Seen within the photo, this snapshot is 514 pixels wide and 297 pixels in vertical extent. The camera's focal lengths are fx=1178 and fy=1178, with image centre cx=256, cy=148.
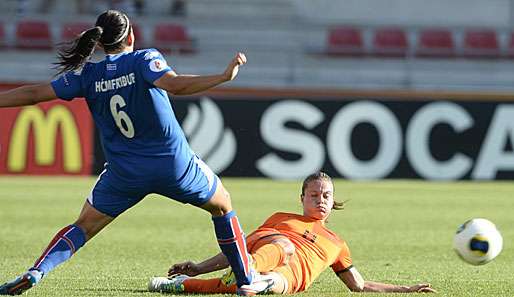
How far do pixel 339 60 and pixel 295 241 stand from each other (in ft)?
66.4

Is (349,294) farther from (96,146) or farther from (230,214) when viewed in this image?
(96,146)

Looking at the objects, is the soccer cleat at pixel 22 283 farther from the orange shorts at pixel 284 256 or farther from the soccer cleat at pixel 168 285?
the orange shorts at pixel 284 256

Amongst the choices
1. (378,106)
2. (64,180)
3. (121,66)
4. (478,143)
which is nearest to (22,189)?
(64,180)

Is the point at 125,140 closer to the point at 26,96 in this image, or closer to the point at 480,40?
the point at 26,96

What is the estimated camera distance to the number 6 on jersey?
6895 mm

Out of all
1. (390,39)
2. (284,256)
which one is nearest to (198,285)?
(284,256)

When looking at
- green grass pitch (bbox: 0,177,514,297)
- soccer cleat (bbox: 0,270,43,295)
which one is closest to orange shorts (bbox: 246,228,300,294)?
green grass pitch (bbox: 0,177,514,297)

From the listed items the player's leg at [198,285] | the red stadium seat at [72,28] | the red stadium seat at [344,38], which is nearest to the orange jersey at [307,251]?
the player's leg at [198,285]

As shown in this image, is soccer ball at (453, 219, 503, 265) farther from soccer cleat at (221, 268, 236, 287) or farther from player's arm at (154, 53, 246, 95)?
player's arm at (154, 53, 246, 95)

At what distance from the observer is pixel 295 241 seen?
7.86 metres

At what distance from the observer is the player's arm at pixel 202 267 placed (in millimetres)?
7832

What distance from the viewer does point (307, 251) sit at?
7770 mm

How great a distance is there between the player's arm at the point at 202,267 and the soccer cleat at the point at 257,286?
547 millimetres

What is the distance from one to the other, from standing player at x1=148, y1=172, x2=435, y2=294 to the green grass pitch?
0.15 m
